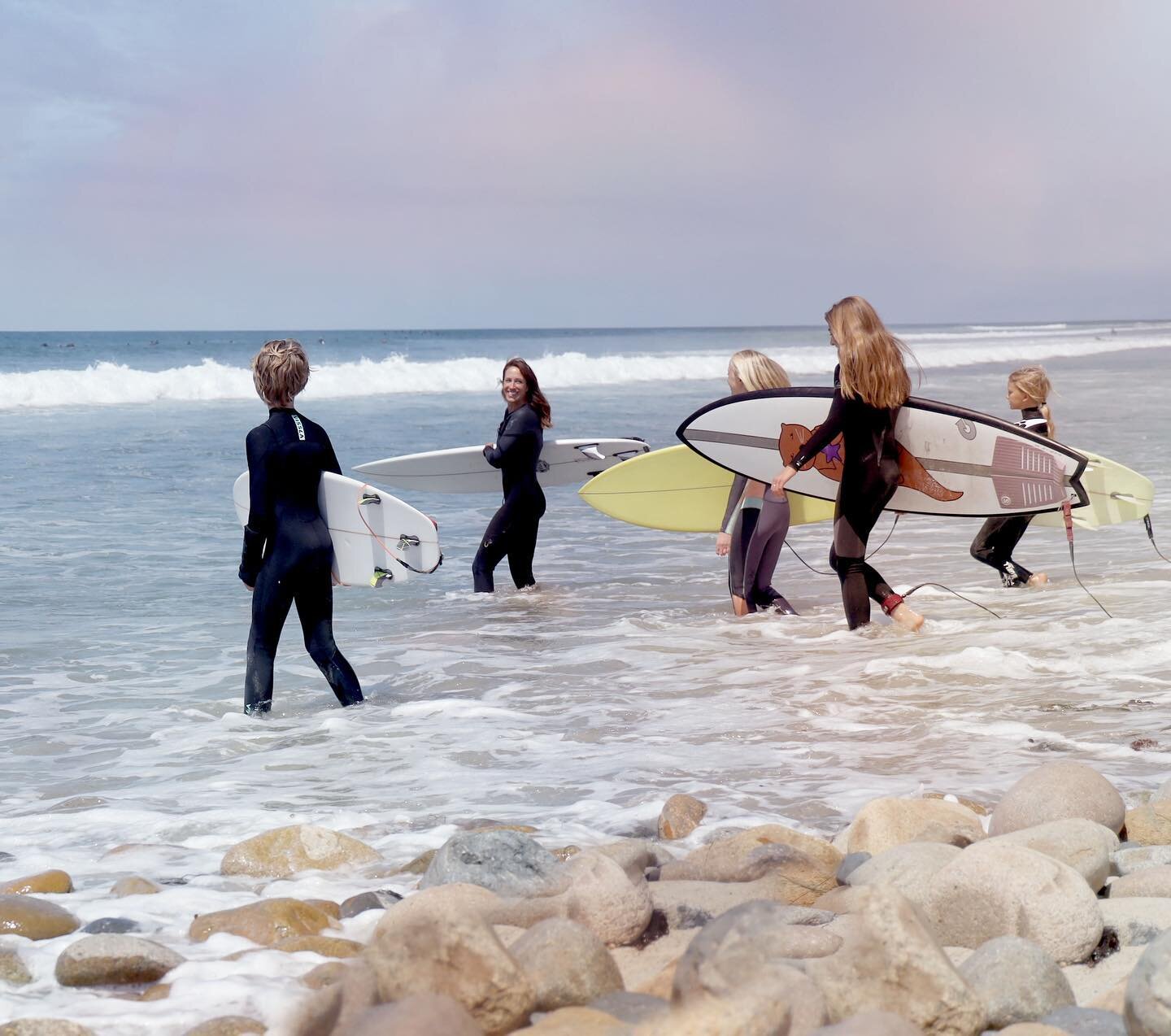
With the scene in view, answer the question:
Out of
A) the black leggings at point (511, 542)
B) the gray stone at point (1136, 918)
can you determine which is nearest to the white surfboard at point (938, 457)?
the black leggings at point (511, 542)

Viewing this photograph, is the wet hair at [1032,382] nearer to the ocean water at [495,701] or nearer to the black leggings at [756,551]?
the ocean water at [495,701]

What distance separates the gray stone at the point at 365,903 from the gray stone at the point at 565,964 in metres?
0.67

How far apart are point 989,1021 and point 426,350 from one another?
66.0 metres

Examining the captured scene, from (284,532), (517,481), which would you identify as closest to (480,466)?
(517,481)

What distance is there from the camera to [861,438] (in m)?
6.26

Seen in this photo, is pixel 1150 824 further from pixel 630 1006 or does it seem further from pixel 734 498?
pixel 734 498

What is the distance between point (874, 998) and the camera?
8.03 feet

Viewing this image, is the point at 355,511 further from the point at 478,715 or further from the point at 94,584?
the point at 94,584

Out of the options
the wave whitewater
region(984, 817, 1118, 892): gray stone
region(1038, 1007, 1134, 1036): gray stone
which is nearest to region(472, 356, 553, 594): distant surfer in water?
region(984, 817, 1118, 892): gray stone

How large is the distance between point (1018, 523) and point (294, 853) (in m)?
5.70

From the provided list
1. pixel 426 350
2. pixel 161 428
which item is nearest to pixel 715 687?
Answer: pixel 161 428

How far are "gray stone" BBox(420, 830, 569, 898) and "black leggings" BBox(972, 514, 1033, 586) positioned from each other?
5402 mm

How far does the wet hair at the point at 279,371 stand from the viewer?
5.03m

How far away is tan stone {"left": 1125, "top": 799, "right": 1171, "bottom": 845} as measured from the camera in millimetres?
3516
